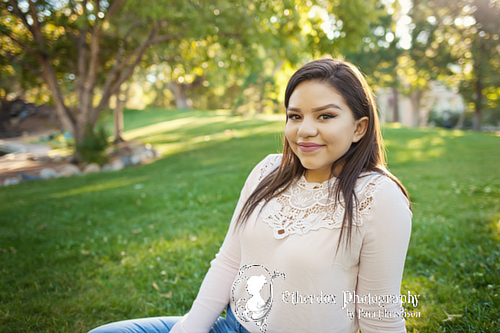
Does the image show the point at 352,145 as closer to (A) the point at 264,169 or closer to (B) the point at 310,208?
(B) the point at 310,208

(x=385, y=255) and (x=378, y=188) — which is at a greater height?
(x=378, y=188)

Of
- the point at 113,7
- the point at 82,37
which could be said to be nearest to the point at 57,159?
the point at 82,37

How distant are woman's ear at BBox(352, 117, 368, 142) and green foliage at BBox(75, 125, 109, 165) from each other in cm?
991

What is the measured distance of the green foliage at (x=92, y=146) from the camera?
997cm

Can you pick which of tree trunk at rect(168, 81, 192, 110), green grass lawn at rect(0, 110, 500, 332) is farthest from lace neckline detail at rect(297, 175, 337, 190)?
tree trunk at rect(168, 81, 192, 110)

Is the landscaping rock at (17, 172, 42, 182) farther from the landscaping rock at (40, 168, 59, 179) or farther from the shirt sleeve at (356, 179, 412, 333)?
the shirt sleeve at (356, 179, 412, 333)

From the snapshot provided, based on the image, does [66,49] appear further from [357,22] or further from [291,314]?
[291,314]

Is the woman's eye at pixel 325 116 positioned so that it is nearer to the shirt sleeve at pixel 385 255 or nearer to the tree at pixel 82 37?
the shirt sleeve at pixel 385 255

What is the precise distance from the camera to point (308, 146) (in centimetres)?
147

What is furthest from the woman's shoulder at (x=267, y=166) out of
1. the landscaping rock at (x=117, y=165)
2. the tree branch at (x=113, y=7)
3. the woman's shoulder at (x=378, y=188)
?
the landscaping rock at (x=117, y=165)

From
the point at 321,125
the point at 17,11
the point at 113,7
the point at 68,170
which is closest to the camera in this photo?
the point at 321,125

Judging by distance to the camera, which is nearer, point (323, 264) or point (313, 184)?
point (323, 264)

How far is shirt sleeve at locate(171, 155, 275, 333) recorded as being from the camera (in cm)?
157

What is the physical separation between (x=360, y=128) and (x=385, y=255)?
55cm
